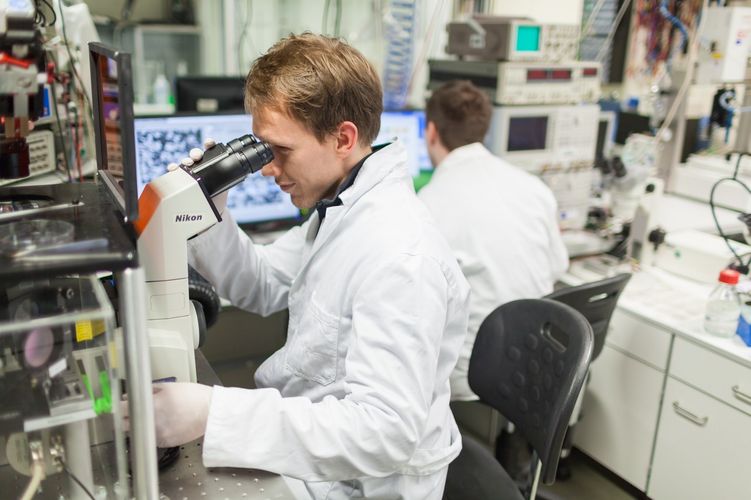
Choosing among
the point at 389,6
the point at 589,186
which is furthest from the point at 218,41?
the point at 589,186

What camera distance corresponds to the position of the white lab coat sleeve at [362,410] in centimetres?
94

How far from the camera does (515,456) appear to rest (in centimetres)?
218

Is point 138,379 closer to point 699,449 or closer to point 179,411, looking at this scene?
point 179,411

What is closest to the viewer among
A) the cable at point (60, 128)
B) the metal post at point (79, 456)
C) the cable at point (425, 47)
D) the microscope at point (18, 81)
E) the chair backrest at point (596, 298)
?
the metal post at point (79, 456)

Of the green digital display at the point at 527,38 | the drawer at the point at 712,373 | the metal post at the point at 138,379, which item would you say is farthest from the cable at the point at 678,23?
the metal post at the point at 138,379

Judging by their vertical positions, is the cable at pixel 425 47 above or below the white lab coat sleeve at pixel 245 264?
above

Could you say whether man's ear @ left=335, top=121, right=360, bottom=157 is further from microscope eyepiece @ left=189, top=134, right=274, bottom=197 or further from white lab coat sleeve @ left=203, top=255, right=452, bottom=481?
white lab coat sleeve @ left=203, top=255, right=452, bottom=481

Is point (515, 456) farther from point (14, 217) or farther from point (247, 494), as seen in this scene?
point (14, 217)

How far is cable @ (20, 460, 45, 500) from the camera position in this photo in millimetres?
847

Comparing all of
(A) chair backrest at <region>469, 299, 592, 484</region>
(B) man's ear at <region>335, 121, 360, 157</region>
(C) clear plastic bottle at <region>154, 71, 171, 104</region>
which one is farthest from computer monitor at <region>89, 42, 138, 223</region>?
(C) clear plastic bottle at <region>154, 71, 171, 104</region>

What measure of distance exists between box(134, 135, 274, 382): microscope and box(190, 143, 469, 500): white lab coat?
0.29 ft

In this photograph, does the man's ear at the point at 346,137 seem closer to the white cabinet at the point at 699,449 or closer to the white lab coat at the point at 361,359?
the white lab coat at the point at 361,359

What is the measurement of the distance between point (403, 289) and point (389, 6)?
8.78ft

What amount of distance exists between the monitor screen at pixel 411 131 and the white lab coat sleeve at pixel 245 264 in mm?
1164
